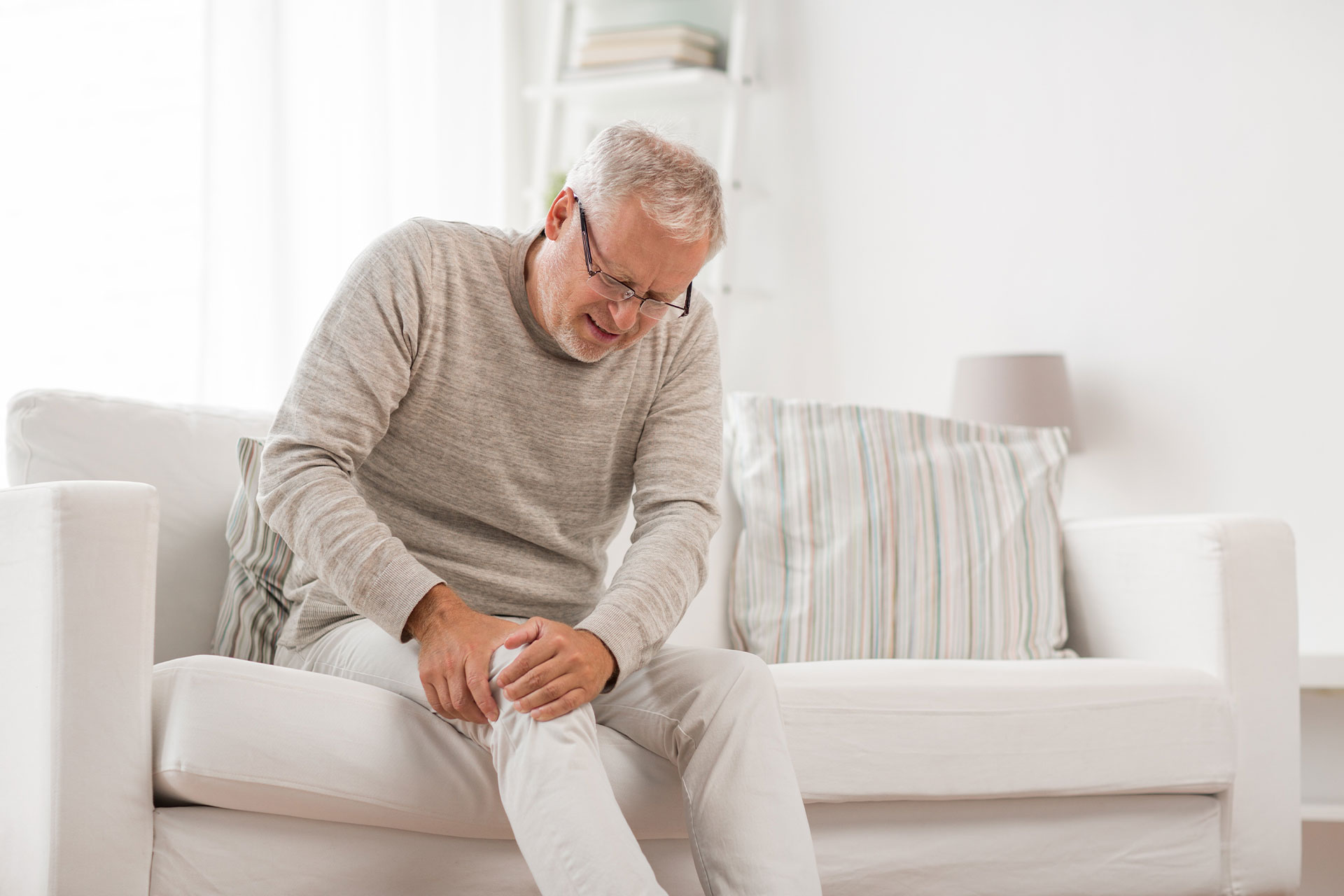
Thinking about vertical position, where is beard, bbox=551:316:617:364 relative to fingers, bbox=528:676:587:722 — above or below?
above

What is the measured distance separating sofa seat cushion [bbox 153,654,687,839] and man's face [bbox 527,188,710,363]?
45 centimetres

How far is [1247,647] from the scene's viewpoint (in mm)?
1717

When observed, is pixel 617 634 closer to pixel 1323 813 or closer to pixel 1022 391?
pixel 1022 391

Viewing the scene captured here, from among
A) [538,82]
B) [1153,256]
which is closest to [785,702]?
[1153,256]

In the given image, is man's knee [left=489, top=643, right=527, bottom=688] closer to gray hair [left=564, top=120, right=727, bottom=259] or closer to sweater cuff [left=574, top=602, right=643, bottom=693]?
sweater cuff [left=574, top=602, right=643, bottom=693]

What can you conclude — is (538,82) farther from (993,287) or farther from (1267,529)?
(1267,529)

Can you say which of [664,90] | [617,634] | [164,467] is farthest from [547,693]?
[664,90]

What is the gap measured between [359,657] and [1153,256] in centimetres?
216

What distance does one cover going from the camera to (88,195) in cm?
231

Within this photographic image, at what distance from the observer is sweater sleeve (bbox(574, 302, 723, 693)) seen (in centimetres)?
128

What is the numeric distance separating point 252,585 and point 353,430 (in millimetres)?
395

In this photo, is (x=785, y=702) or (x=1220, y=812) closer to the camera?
(x=785, y=702)

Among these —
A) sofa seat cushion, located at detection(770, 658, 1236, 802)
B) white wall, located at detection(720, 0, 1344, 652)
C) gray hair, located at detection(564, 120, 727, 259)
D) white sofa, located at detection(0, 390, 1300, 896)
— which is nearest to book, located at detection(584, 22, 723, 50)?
white wall, located at detection(720, 0, 1344, 652)

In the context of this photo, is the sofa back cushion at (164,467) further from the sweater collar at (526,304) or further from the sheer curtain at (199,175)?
the sheer curtain at (199,175)
